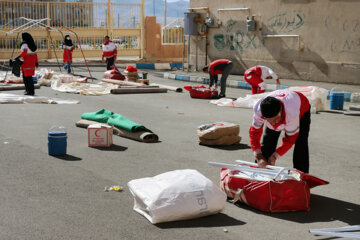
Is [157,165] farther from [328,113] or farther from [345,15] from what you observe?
[345,15]

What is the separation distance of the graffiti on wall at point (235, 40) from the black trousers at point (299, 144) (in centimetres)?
1474

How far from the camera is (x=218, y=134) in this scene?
8.58m

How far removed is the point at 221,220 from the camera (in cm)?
511

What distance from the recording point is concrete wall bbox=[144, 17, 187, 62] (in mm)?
30141

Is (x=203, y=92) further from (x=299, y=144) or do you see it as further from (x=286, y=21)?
(x=299, y=144)

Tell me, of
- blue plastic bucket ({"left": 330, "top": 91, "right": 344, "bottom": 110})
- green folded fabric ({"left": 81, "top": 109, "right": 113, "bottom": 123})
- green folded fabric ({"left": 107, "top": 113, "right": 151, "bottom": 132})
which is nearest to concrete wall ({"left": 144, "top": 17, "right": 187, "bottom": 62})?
blue plastic bucket ({"left": 330, "top": 91, "right": 344, "bottom": 110})

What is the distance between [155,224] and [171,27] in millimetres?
28126

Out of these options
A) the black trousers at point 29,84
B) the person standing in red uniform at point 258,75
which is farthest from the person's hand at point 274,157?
the black trousers at point 29,84

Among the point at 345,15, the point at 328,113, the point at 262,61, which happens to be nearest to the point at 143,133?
the point at 328,113

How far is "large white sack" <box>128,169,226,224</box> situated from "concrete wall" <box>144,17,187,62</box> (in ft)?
83.1

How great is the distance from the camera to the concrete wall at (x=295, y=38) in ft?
56.5

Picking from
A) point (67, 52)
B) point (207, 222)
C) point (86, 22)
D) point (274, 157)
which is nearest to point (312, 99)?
point (274, 157)

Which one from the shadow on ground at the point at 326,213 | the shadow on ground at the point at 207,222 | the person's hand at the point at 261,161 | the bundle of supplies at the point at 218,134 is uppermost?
the person's hand at the point at 261,161

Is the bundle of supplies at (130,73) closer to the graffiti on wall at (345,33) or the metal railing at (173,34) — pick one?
the graffiti on wall at (345,33)
